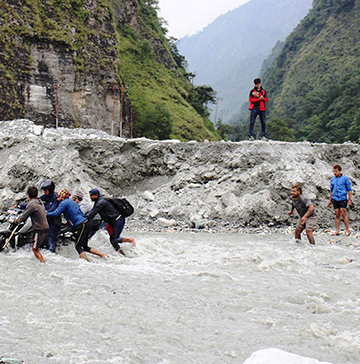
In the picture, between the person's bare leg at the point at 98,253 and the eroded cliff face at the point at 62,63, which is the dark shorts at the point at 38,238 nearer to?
the person's bare leg at the point at 98,253

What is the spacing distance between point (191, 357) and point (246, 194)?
8.68m

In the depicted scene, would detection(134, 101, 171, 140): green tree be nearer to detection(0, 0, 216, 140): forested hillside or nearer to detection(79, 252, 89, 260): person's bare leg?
detection(0, 0, 216, 140): forested hillside

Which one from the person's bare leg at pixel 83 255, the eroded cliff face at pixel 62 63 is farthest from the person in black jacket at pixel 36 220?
the eroded cliff face at pixel 62 63

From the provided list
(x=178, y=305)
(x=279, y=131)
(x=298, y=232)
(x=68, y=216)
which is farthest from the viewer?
(x=279, y=131)

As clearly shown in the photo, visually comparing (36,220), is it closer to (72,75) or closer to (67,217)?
(67,217)

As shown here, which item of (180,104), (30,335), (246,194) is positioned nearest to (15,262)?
(30,335)

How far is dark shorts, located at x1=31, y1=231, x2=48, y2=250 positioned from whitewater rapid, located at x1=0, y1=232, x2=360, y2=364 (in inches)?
14.1

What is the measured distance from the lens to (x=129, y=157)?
49.1ft

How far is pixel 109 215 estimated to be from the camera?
321 inches

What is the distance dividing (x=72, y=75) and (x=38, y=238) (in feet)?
85.4

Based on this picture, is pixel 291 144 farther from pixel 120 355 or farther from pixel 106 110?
pixel 106 110

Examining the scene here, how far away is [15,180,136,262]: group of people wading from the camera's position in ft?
24.0

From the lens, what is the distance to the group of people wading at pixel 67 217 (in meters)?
7.32

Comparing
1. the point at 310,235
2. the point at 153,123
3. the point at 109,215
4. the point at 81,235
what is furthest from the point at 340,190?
the point at 153,123
